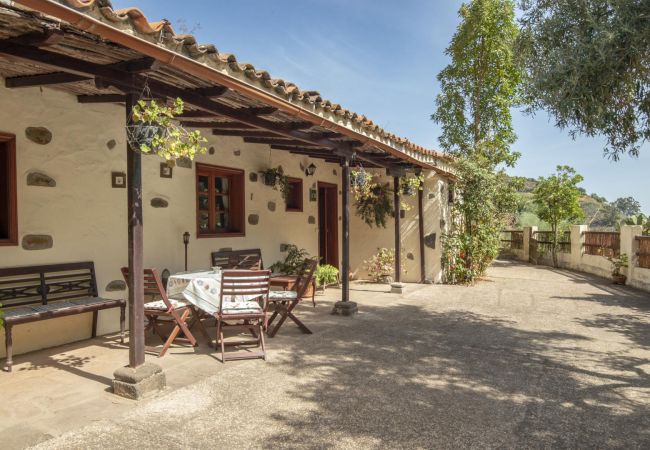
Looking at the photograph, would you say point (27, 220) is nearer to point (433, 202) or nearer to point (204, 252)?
point (204, 252)

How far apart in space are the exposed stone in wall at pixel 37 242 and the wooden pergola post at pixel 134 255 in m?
1.63

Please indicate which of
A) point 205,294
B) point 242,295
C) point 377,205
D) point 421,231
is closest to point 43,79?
point 205,294

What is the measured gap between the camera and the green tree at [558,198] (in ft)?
44.2

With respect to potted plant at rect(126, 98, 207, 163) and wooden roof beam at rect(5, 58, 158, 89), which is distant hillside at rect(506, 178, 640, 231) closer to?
potted plant at rect(126, 98, 207, 163)

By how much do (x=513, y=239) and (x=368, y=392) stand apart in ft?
48.7

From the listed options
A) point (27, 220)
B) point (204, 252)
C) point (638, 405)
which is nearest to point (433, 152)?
point (204, 252)

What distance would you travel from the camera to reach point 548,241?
563 inches

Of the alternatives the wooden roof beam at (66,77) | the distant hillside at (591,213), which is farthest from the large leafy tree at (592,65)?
the distant hillside at (591,213)

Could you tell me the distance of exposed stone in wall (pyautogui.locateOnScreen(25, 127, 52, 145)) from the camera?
4.33 m

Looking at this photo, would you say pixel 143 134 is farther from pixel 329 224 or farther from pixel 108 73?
pixel 329 224

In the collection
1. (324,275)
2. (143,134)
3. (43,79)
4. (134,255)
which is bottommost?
(324,275)

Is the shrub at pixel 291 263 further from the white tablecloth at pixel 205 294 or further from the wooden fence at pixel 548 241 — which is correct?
the wooden fence at pixel 548 241

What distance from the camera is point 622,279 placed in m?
9.71

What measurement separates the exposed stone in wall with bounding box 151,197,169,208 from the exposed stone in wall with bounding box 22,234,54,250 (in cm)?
131
